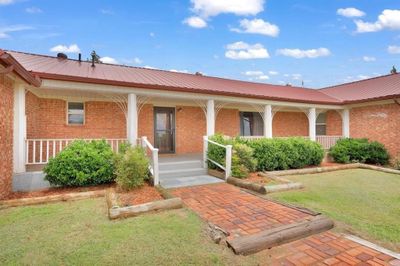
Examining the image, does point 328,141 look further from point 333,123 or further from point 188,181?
point 188,181

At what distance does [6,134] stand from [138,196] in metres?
3.54

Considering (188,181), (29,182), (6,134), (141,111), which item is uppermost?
(141,111)

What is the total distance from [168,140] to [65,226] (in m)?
7.84

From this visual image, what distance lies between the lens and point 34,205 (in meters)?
5.64

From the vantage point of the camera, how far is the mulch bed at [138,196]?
5504 millimetres

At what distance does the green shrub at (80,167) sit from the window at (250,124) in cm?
862

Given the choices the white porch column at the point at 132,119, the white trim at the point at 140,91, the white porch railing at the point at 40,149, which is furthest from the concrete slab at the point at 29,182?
the white porch column at the point at 132,119

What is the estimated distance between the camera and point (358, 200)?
20.0 ft

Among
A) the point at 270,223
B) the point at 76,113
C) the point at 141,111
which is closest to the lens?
the point at 270,223

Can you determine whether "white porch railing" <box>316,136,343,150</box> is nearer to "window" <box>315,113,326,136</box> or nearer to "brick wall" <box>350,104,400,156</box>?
"brick wall" <box>350,104,400,156</box>

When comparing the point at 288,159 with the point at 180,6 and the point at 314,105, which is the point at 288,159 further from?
the point at 180,6

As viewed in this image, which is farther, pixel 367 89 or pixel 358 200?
pixel 367 89

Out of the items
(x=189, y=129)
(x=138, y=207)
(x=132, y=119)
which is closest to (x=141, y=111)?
(x=189, y=129)

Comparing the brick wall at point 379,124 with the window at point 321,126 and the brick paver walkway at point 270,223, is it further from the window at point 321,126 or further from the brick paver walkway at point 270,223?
the brick paver walkway at point 270,223
